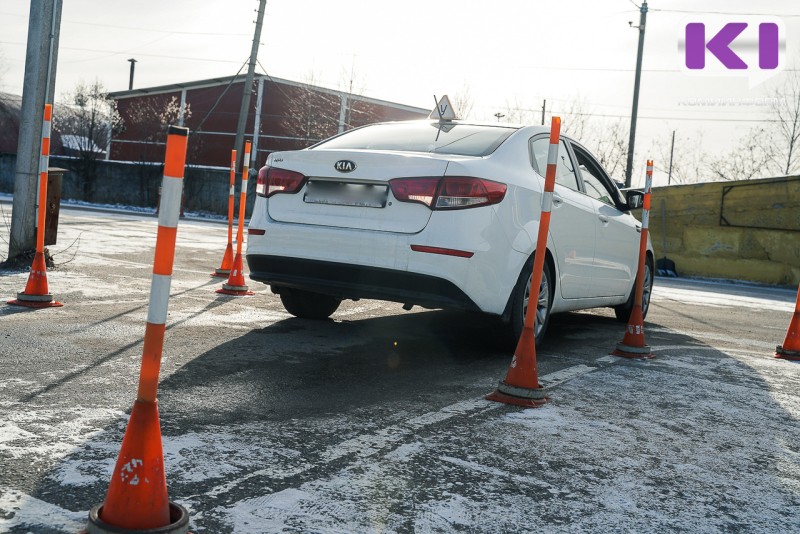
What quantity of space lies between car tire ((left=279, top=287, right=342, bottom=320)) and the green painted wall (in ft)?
54.3

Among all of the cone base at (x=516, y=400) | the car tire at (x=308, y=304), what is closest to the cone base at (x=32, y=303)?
the car tire at (x=308, y=304)

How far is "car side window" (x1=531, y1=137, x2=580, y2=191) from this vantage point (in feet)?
19.4

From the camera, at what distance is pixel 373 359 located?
5352 mm

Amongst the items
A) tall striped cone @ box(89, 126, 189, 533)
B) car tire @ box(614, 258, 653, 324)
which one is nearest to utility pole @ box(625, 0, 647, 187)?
car tire @ box(614, 258, 653, 324)

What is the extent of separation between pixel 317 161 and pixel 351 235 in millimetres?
599

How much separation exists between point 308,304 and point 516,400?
2794 mm

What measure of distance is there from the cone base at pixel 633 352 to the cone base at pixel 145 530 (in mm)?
4514

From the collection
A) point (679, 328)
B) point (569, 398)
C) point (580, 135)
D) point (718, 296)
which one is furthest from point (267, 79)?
point (569, 398)

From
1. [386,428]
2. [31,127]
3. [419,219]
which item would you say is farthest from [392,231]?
[31,127]

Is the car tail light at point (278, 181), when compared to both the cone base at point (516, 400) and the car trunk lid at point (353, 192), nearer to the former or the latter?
the car trunk lid at point (353, 192)

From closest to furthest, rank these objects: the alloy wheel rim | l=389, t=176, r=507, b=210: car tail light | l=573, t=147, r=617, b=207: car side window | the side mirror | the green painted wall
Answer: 1. l=389, t=176, r=507, b=210: car tail light
2. the alloy wheel rim
3. l=573, t=147, r=617, b=207: car side window
4. the side mirror
5. the green painted wall

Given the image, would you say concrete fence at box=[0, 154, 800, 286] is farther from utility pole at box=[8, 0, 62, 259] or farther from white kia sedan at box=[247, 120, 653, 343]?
utility pole at box=[8, 0, 62, 259]

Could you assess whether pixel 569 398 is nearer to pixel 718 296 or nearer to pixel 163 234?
pixel 163 234

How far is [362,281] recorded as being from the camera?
5215mm
